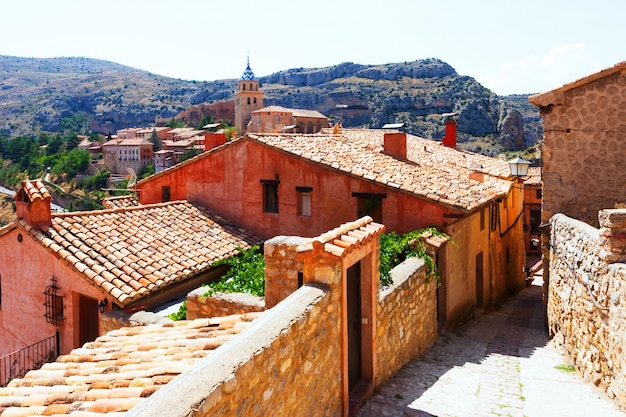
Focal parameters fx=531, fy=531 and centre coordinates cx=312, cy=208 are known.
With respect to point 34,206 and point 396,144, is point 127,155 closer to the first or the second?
point 396,144

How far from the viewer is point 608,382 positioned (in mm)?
6758

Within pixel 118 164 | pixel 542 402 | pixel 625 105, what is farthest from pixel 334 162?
pixel 118 164

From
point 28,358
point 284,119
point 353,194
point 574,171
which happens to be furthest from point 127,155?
point 574,171

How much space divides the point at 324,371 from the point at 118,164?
290ft

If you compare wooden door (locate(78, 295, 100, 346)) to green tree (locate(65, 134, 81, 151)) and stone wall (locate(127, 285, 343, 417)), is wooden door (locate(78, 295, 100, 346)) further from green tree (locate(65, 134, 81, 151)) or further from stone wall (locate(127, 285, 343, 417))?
green tree (locate(65, 134, 81, 151))

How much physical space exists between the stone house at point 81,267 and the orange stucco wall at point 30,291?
0.02 m

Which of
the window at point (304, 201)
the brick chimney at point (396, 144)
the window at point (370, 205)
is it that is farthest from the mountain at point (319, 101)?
the window at point (370, 205)

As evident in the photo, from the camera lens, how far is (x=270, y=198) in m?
13.8

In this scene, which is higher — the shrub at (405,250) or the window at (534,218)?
the shrub at (405,250)

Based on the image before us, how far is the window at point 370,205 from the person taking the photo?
471 inches

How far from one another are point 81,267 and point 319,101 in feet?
391

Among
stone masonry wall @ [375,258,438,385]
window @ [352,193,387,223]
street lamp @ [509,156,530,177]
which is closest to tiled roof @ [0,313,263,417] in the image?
stone masonry wall @ [375,258,438,385]

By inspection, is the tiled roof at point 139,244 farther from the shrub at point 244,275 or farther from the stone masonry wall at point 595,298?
the stone masonry wall at point 595,298

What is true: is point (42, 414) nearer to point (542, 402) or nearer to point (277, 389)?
point (277, 389)
